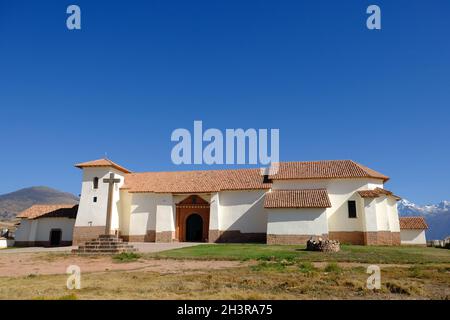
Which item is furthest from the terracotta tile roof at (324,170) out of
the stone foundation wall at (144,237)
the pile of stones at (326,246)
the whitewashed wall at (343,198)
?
the stone foundation wall at (144,237)

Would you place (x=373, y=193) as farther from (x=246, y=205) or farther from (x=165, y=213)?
(x=165, y=213)

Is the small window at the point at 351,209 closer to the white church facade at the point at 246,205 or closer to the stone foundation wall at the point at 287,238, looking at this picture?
the white church facade at the point at 246,205

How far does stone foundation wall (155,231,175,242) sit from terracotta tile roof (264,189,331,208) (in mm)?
9444

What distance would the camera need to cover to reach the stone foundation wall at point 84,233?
30.6 m

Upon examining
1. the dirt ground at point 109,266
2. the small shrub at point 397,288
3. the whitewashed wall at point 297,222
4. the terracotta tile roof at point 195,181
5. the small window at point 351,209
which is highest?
the terracotta tile roof at point 195,181

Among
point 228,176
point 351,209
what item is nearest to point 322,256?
point 351,209

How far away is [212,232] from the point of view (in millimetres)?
30953

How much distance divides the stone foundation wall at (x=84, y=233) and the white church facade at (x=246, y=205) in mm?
89

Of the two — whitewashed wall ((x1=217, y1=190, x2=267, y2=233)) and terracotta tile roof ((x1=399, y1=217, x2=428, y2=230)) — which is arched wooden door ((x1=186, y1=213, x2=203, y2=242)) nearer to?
whitewashed wall ((x1=217, y1=190, x2=267, y2=233))

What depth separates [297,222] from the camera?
90.9 feet
